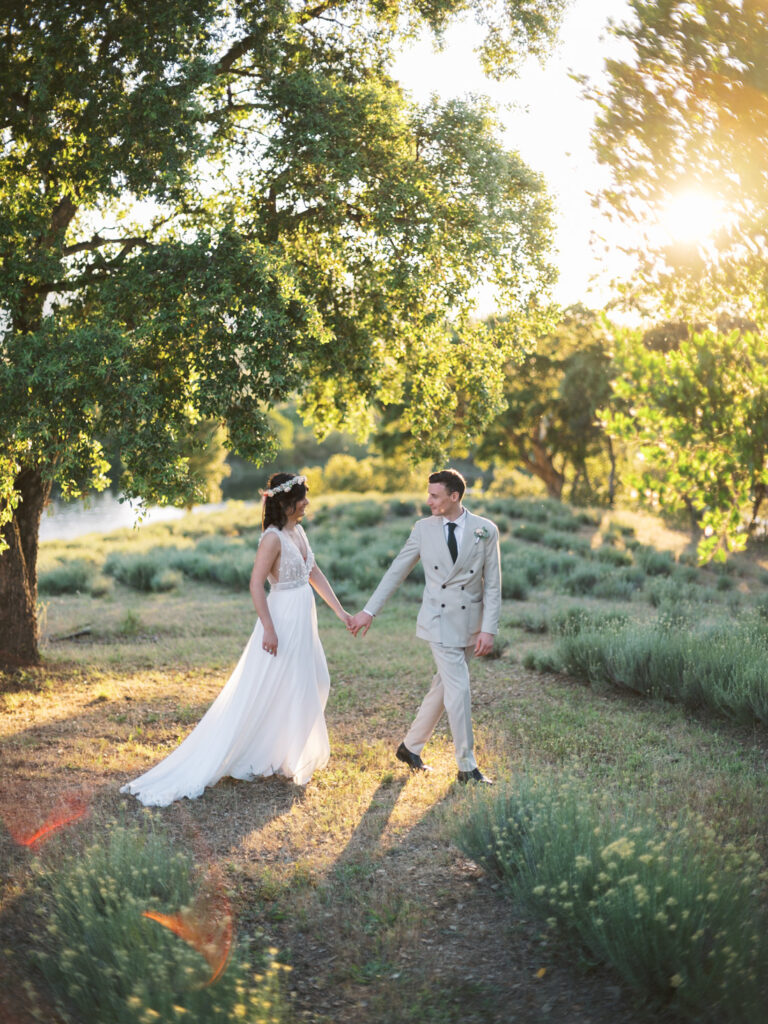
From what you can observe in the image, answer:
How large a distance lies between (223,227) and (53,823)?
5.15 meters

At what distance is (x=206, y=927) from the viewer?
14.6 ft

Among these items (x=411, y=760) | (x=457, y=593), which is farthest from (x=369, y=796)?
(x=457, y=593)

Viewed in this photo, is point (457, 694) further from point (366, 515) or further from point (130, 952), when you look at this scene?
point (366, 515)

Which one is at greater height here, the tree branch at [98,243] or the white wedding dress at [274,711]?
the tree branch at [98,243]

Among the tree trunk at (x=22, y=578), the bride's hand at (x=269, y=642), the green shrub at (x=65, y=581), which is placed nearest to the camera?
the bride's hand at (x=269, y=642)

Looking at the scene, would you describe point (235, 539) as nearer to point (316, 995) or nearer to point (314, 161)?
point (314, 161)

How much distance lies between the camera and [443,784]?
7008mm

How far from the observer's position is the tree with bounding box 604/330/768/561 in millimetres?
12594

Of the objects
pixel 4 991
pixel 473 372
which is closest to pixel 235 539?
pixel 473 372

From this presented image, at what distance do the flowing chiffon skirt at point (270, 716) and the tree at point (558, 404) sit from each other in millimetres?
28849

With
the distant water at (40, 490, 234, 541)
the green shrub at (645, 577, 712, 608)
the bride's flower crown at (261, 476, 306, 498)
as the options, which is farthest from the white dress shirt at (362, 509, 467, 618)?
the distant water at (40, 490, 234, 541)

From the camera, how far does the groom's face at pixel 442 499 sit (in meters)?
6.80

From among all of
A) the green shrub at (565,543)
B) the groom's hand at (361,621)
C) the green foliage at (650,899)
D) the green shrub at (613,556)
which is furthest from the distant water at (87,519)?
the green foliage at (650,899)

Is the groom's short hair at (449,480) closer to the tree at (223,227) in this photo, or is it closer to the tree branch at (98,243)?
the tree at (223,227)
